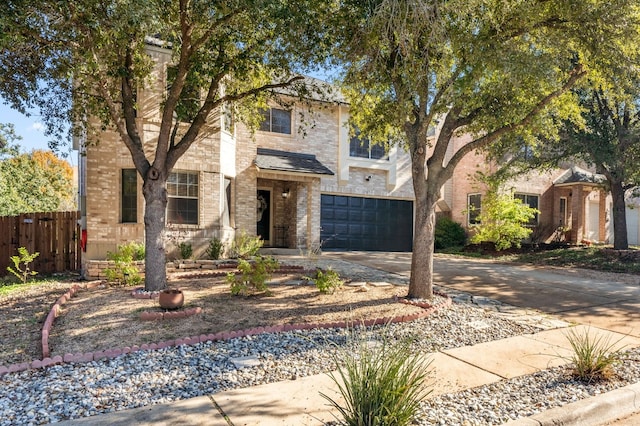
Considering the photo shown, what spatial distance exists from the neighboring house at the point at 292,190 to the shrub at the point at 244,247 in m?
0.35

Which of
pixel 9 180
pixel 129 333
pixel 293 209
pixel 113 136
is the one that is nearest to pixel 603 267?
pixel 293 209

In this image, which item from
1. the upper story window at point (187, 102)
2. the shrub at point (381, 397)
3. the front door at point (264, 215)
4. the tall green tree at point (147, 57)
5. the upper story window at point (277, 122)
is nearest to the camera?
the shrub at point (381, 397)

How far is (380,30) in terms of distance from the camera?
5.88 metres

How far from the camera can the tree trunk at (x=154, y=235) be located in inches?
299

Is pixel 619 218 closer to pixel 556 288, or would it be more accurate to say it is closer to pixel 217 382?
pixel 556 288

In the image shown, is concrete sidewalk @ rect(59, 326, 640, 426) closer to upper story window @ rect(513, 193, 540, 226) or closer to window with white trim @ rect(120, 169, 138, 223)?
window with white trim @ rect(120, 169, 138, 223)

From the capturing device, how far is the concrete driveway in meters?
6.78

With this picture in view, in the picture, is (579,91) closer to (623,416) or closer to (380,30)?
(380,30)

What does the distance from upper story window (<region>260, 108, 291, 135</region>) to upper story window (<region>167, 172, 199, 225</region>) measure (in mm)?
4251

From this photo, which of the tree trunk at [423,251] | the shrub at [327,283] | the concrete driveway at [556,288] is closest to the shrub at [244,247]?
the concrete driveway at [556,288]

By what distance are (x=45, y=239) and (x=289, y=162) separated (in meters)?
7.92

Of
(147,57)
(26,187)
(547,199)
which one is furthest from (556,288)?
(26,187)

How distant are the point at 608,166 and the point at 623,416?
13781mm

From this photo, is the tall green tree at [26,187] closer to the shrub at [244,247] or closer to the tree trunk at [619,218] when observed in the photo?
the shrub at [244,247]
